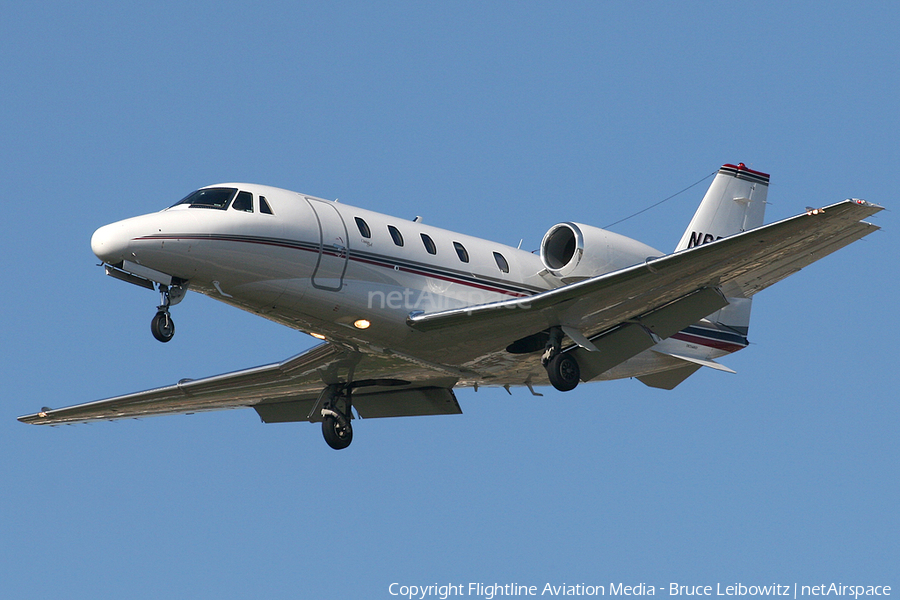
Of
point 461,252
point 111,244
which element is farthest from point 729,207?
point 111,244

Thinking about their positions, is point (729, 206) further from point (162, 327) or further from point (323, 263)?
point (162, 327)

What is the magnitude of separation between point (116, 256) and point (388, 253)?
4627 mm

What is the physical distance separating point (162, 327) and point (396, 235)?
175 inches

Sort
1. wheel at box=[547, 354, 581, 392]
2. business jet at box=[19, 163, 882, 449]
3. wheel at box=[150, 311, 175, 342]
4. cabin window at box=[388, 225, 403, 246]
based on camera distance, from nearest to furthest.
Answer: wheel at box=[150, 311, 175, 342]
business jet at box=[19, 163, 882, 449]
cabin window at box=[388, 225, 403, 246]
wheel at box=[547, 354, 581, 392]

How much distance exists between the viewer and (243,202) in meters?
19.7

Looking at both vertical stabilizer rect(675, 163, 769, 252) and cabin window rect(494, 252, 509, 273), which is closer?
cabin window rect(494, 252, 509, 273)

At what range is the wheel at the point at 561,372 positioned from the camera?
2134 centimetres

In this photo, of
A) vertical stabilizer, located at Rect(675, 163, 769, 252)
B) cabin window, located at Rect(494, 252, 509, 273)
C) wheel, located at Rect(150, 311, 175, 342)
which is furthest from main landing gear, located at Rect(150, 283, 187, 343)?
vertical stabilizer, located at Rect(675, 163, 769, 252)

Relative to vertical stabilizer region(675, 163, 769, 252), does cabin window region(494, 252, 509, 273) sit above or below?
below

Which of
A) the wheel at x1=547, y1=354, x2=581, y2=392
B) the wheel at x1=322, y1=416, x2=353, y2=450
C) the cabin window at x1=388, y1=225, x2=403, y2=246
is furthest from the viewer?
the wheel at x1=322, y1=416, x2=353, y2=450

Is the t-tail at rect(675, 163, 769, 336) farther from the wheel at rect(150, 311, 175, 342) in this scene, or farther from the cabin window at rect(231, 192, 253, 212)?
the wheel at rect(150, 311, 175, 342)

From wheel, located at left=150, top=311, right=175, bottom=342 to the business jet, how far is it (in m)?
0.03

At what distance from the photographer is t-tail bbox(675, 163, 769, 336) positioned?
85.1 ft

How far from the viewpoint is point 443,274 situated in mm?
21438
